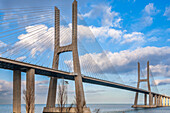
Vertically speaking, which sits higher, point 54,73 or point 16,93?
point 54,73

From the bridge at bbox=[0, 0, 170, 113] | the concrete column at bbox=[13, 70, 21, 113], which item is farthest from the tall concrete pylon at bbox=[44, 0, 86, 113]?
the concrete column at bbox=[13, 70, 21, 113]

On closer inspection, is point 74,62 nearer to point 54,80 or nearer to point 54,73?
point 54,73

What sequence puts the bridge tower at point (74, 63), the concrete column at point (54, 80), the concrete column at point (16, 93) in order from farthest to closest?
1. the concrete column at point (54, 80)
2. the bridge tower at point (74, 63)
3. the concrete column at point (16, 93)

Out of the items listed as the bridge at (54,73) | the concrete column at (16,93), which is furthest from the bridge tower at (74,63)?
the concrete column at (16,93)

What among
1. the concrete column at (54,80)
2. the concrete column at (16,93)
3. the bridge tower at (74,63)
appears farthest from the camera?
the concrete column at (54,80)

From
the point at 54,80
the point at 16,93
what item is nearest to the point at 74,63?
the point at 54,80

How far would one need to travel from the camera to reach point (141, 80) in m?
98.3

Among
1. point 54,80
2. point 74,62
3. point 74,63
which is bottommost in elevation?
point 54,80

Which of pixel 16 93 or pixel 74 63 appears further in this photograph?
pixel 74 63

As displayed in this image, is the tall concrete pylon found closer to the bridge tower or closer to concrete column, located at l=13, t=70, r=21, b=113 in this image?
the bridge tower

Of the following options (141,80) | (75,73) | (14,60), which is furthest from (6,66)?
(141,80)

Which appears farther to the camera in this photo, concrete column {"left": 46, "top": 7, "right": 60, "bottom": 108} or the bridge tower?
concrete column {"left": 46, "top": 7, "right": 60, "bottom": 108}

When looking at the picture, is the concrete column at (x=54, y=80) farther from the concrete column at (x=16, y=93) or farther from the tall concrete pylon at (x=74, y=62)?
the concrete column at (x=16, y=93)

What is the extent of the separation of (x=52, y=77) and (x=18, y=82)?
11.8 metres
